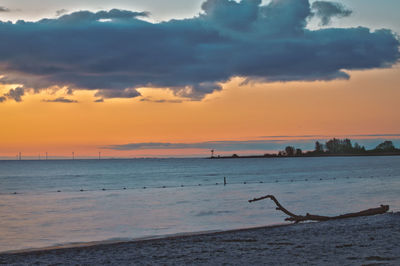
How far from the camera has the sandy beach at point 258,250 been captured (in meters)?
14.8

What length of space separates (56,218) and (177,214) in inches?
399

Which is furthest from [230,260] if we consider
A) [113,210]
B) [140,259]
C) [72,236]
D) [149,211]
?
[113,210]

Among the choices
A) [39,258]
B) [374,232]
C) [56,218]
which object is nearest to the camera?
[39,258]

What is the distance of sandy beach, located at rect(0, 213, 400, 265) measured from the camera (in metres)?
14.8

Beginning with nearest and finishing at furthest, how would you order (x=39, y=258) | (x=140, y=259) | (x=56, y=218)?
1. (x=140, y=259)
2. (x=39, y=258)
3. (x=56, y=218)

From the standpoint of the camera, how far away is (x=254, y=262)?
14.5 m

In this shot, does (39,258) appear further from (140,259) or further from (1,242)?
(1,242)

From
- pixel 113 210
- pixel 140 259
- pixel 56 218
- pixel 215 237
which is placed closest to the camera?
pixel 140 259

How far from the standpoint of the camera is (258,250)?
55.8 ft

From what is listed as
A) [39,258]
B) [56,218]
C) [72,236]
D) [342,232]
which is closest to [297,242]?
[342,232]

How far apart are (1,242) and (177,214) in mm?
16632

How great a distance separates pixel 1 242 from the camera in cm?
2628

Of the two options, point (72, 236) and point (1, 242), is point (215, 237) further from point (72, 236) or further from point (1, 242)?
point (1, 242)

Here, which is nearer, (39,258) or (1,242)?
(39,258)
